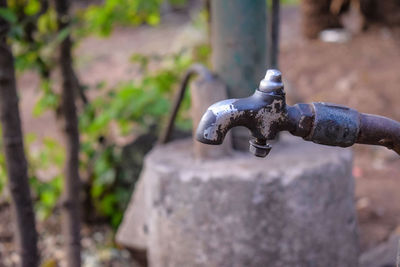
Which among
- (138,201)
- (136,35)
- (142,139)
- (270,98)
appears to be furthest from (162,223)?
(136,35)

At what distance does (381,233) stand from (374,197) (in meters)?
0.61

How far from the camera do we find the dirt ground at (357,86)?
131 inches

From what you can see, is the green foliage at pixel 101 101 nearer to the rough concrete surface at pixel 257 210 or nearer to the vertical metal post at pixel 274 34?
the vertical metal post at pixel 274 34

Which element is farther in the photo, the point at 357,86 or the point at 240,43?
the point at 357,86

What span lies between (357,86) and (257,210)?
12.9 ft

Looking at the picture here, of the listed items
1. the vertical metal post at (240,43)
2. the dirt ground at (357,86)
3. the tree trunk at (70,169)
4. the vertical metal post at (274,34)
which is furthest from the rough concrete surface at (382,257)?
the tree trunk at (70,169)

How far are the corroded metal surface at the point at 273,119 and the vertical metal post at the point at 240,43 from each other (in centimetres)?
103

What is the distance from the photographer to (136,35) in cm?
1130

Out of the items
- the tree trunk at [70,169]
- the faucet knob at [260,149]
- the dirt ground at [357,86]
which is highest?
the faucet knob at [260,149]

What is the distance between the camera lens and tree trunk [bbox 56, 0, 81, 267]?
228 centimetres

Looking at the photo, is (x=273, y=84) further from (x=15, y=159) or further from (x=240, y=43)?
(x=15, y=159)

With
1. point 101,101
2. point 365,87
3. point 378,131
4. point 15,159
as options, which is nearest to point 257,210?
point 378,131

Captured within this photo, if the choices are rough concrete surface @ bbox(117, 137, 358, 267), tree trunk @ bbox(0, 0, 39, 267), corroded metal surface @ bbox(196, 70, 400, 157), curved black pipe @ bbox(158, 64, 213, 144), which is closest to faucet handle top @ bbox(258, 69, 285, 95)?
corroded metal surface @ bbox(196, 70, 400, 157)

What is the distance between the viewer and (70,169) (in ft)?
7.73
